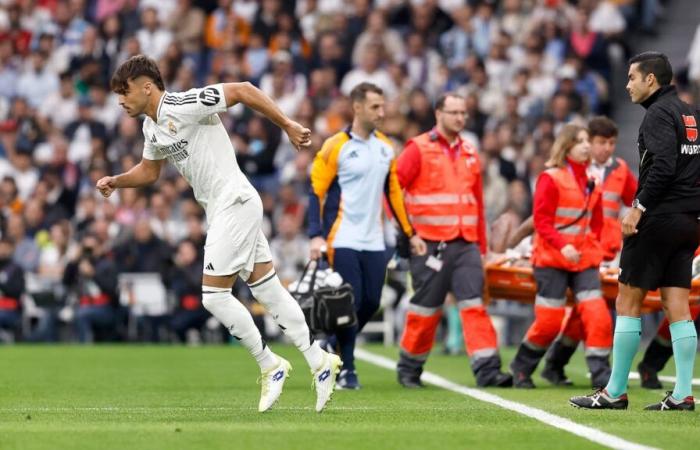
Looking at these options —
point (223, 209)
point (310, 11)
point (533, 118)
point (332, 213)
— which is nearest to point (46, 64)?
point (310, 11)

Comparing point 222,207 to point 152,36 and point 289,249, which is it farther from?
point 152,36

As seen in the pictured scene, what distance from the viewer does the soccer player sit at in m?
9.65

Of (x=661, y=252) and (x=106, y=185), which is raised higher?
(x=106, y=185)

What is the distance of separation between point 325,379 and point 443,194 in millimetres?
3334

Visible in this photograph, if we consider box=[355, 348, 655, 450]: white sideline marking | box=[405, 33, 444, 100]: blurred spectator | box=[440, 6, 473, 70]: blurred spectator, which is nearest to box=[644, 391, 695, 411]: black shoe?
box=[355, 348, 655, 450]: white sideline marking

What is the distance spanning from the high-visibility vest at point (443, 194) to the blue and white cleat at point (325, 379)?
3035 mm

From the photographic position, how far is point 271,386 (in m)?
9.80

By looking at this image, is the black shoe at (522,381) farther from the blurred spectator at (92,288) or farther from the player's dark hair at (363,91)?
the blurred spectator at (92,288)

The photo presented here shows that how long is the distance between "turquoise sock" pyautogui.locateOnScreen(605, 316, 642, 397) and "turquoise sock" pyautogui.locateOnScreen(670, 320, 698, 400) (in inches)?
9.9

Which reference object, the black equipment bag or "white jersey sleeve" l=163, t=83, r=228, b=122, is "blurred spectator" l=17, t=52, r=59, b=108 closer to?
the black equipment bag

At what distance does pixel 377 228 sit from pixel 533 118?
395 inches

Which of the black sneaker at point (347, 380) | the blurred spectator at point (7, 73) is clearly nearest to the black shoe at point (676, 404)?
the black sneaker at point (347, 380)

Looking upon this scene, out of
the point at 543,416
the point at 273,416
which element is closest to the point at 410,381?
the point at 543,416

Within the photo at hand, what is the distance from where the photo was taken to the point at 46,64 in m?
26.0
